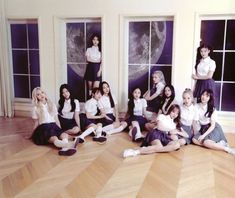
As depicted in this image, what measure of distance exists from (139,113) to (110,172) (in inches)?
67.5

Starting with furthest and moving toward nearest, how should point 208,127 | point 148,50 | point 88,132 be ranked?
point 148,50 < point 88,132 < point 208,127

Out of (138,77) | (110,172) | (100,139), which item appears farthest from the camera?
(138,77)

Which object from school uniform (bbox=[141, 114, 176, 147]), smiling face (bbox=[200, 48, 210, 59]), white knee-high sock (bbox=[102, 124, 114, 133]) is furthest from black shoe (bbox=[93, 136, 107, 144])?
smiling face (bbox=[200, 48, 210, 59])

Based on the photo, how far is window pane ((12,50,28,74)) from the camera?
567cm

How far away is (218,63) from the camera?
15.9 ft

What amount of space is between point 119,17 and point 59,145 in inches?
88.8

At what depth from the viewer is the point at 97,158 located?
3650 millimetres

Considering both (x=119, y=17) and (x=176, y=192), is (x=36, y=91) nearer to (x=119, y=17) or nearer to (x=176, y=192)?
(x=119, y=17)

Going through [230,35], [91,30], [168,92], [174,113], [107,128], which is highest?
[91,30]

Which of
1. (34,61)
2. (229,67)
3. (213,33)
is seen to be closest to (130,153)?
(229,67)

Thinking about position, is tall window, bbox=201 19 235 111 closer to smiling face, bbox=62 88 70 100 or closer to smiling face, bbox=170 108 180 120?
smiling face, bbox=170 108 180 120

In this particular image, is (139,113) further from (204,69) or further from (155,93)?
(204,69)

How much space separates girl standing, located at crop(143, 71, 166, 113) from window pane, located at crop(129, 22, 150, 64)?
1.18 ft

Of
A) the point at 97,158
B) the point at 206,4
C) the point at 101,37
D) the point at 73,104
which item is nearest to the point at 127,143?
the point at 97,158
